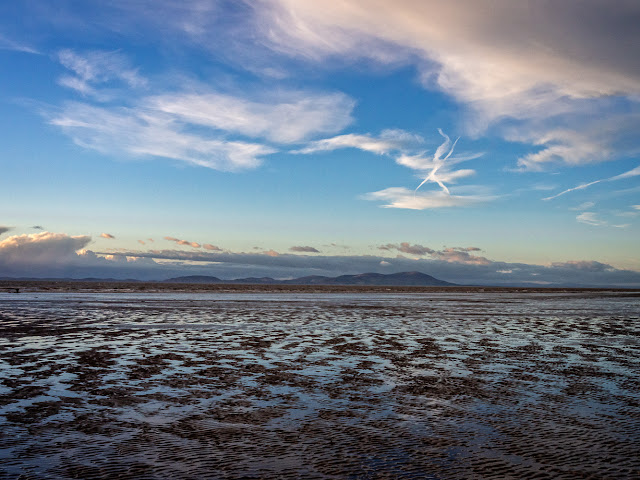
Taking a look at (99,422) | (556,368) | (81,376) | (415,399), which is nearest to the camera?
(99,422)

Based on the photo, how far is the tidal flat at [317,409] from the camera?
720 centimetres

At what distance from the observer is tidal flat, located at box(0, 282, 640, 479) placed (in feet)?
23.6

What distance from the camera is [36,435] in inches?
330

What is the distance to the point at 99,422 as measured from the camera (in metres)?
9.23

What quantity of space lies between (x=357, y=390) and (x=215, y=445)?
16.1 feet

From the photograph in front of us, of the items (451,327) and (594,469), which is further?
(451,327)

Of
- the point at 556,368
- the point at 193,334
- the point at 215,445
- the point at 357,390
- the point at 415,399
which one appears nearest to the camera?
the point at 215,445

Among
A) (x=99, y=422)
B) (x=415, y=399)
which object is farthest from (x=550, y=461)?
(x=99, y=422)

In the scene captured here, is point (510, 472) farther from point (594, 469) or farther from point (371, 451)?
point (371, 451)

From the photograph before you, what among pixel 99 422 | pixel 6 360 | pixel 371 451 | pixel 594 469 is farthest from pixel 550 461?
pixel 6 360

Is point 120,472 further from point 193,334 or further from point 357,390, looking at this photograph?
point 193,334

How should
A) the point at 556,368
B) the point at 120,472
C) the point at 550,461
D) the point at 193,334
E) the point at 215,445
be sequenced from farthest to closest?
the point at 193,334
the point at 556,368
the point at 215,445
the point at 550,461
the point at 120,472

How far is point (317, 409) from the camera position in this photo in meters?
10.3

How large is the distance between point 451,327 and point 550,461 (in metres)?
21.6
